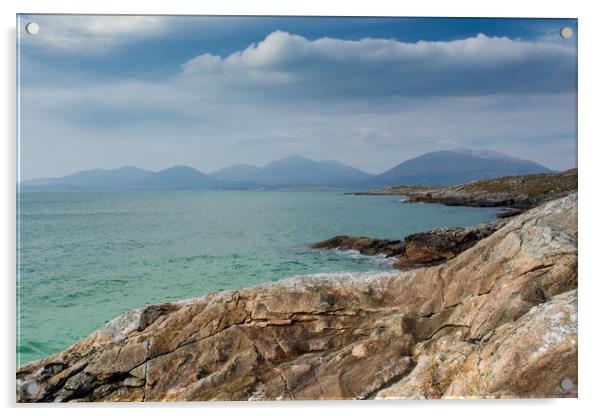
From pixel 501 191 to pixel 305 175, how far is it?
2740mm

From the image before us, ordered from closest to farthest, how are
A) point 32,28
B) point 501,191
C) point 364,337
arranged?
1. point 364,337
2. point 32,28
3. point 501,191

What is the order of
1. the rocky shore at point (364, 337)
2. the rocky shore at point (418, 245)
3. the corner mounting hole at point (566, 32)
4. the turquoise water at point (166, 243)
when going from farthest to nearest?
the rocky shore at point (418, 245), the corner mounting hole at point (566, 32), the turquoise water at point (166, 243), the rocky shore at point (364, 337)

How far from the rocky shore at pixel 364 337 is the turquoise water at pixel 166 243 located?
222 mm

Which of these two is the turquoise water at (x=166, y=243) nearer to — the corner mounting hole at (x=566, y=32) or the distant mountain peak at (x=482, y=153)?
the distant mountain peak at (x=482, y=153)

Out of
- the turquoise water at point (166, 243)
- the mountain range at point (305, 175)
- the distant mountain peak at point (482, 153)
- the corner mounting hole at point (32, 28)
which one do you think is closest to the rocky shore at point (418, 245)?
the turquoise water at point (166, 243)

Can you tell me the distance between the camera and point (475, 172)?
6.30 m

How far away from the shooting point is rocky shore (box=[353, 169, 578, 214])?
245 inches

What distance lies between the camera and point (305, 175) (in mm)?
6629

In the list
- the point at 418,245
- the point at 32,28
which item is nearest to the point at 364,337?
the point at 418,245

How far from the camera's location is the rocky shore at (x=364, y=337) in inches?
201

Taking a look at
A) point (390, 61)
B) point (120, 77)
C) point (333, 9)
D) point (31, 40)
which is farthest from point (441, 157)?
point (31, 40)

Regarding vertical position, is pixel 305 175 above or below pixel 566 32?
below

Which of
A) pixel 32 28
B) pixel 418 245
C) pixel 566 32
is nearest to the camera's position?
pixel 32 28

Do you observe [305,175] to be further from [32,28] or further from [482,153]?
[32,28]
